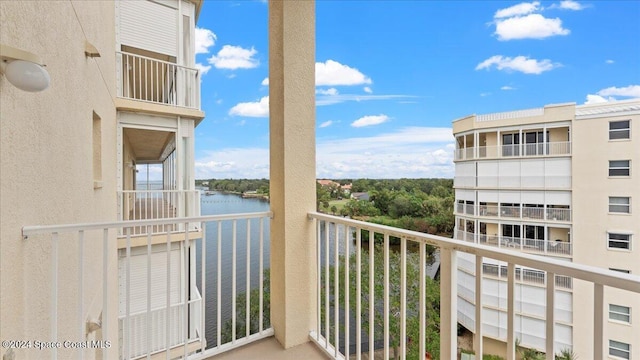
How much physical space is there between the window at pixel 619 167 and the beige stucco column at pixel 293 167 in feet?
5.53

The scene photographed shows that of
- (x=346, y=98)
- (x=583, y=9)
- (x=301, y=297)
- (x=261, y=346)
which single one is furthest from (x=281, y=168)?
(x=346, y=98)

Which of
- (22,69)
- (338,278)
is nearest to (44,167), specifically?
(22,69)

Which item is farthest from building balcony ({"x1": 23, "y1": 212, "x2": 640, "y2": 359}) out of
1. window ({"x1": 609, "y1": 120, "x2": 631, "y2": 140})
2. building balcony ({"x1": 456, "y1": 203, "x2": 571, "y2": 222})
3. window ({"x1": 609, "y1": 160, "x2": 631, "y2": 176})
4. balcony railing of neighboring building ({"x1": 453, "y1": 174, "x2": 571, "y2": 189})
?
window ({"x1": 609, "y1": 120, "x2": 631, "y2": 140})

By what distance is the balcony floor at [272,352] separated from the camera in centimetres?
203

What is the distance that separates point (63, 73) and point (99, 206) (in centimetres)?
188

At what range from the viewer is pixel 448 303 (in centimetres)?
123

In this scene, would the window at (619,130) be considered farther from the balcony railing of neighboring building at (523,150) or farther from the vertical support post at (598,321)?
the vertical support post at (598,321)

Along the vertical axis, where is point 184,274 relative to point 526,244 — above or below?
below

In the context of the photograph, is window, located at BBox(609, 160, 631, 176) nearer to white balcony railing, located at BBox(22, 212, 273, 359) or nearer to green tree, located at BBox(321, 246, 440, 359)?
green tree, located at BBox(321, 246, 440, 359)

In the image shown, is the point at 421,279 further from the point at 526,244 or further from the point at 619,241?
the point at 619,241

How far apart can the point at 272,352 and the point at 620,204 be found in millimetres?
2211

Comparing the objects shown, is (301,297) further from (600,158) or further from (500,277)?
(600,158)

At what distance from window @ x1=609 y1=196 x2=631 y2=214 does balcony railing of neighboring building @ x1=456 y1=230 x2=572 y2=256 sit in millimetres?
291

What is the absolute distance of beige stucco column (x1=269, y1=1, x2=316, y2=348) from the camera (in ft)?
6.97
